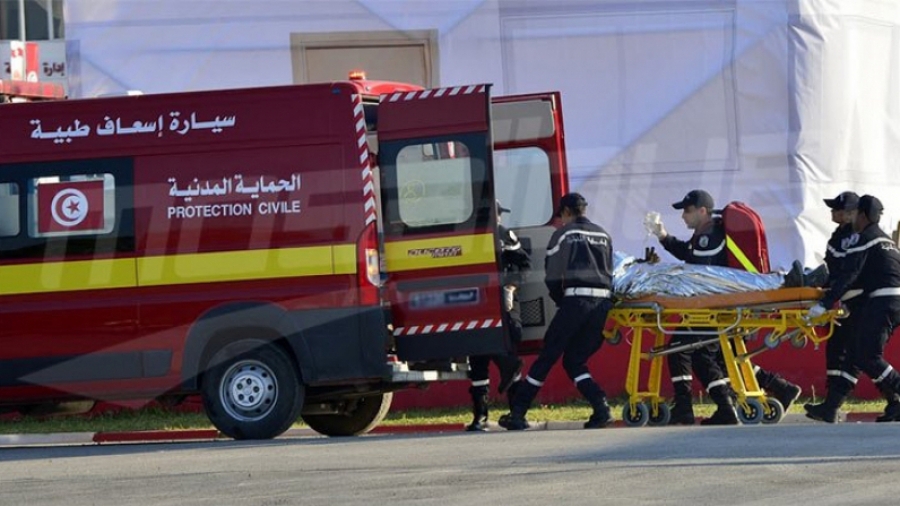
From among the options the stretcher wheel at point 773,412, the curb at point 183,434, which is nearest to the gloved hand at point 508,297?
the stretcher wheel at point 773,412

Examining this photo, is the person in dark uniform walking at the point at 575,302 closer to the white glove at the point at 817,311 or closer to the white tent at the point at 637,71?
the white glove at the point at 817,311

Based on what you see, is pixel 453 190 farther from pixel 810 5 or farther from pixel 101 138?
pixel 810 5

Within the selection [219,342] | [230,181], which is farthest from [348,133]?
[219,342]

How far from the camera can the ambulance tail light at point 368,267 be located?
11961 mm

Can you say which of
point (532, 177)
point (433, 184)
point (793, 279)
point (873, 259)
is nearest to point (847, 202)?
point (873, 259)

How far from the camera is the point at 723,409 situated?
13219 mm

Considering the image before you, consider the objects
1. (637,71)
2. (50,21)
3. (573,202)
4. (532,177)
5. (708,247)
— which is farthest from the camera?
(50,21)

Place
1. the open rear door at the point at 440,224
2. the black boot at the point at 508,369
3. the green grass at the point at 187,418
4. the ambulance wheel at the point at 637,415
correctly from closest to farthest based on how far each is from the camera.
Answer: the open rear door at the point at 440,224 < the ambulance wheel at the point at 637,415 < the black boot at the point at 508,369 < the green grass at the point at 187,418

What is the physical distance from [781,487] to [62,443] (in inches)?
326

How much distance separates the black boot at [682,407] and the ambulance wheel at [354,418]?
213 cm

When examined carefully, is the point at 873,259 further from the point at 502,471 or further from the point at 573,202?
the point at 502,471

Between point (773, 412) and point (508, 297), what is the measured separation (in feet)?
7.18

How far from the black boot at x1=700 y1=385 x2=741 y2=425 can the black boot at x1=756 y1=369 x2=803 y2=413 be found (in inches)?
22.8

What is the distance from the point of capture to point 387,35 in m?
18.3
